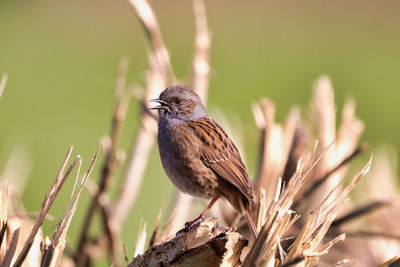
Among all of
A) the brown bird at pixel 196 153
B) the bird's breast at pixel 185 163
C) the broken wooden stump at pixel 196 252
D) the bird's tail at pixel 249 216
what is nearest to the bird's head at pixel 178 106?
the brown bird at pixel 196 153

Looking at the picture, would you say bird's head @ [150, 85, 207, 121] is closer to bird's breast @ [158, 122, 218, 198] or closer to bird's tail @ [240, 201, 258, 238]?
bird's breast @ [158, 122, 218, 198]

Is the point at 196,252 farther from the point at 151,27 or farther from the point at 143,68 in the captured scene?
the point at 143,68

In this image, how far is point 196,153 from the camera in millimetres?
3189

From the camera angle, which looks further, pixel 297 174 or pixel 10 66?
pixel 10 66

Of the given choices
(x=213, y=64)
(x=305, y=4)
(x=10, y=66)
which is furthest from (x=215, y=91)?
(x=305, y=4)

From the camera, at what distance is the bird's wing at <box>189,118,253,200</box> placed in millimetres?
2996

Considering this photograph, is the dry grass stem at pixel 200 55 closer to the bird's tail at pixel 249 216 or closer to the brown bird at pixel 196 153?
the brown bird at pixel 196 153

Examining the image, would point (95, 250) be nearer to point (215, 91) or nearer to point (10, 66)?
point (215, 91)

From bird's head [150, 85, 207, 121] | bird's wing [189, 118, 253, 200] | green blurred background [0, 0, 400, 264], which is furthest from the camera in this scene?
green blurred background [0, 0, 400, 264]

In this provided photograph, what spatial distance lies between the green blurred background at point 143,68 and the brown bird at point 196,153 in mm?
959

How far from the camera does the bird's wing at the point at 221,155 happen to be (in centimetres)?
300

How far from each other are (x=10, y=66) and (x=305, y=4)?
27.0 feet

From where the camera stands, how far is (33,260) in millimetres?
2215

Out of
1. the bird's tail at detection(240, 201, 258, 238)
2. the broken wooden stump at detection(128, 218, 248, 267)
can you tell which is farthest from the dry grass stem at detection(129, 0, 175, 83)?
the broken wooden stump at detection(128, 218, 248, 267)
